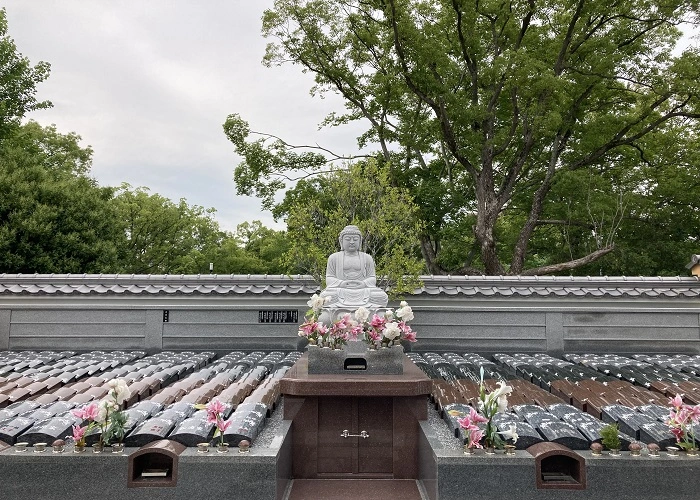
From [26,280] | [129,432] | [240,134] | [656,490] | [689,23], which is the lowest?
[656,490]

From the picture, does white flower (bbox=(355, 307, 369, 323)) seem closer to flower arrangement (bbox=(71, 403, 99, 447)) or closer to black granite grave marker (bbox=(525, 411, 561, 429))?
black granite grave marker (bbox=(525, 411, 561, 429))

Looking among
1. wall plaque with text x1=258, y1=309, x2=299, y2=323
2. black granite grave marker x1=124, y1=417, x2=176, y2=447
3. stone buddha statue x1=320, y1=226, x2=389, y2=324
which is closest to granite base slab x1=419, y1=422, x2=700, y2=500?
black granite grave marker x1=124, y1=417, x2=176, y2=447

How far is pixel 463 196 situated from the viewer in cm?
1644

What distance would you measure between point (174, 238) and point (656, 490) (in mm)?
24832

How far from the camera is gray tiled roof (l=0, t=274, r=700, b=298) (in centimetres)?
956

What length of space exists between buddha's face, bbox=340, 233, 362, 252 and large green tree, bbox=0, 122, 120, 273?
11.0 meters

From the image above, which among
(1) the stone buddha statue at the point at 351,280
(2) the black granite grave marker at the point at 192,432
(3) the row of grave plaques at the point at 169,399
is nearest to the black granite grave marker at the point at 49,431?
(3) the row of grave plaques at the point at 169,399

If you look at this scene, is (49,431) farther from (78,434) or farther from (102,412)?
(102,412)

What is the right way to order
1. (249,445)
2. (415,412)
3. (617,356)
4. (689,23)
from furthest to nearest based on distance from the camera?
(689,23), (617,356), (415,412), (249,445)

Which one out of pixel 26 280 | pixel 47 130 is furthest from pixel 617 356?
pixel 47 130

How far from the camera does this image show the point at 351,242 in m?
7.38

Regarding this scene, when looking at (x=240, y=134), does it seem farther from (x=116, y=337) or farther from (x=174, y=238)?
(x=174, y=238)

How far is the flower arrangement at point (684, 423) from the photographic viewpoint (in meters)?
3.86

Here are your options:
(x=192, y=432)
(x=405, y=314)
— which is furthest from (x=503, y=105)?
(x=192, y=432)
